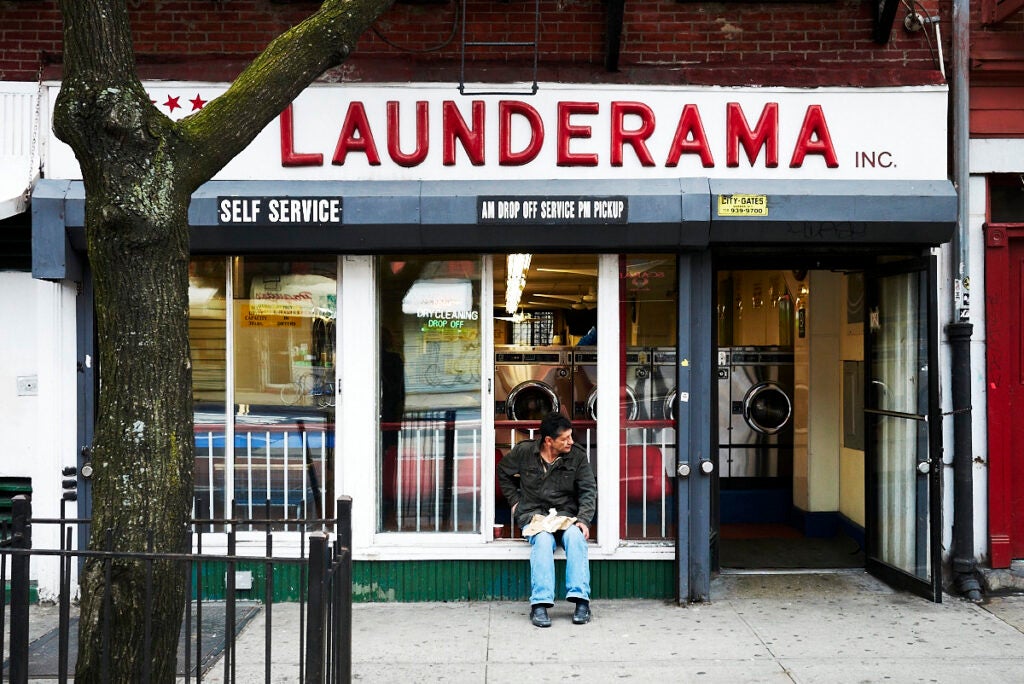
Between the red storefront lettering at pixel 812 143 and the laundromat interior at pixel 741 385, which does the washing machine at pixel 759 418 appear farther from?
the red storefront lettering at pixel 812 143

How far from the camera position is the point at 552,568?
22.1 ft

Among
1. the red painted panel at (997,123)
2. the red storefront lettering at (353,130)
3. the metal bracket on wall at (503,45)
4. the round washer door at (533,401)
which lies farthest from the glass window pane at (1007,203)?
the red storefront lettering at (353,130)

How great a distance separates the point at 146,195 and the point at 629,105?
4.08 metres

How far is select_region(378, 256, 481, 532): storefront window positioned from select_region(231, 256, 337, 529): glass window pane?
0.42 meters

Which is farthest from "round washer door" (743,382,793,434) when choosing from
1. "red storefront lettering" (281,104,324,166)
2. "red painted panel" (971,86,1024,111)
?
"red storefront lettering" (281,104,324,166)

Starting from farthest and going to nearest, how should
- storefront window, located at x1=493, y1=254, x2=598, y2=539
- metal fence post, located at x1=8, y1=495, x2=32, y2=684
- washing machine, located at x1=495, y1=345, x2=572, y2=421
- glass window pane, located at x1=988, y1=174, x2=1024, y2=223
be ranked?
washing machine, located at x1=495, y1=345, x2=572, y2=421 < storefront window, located at x1=493, y1=254, x2=598, y2=539 < glass window pane, located at x1=988, y1=174, x2=1024, y2=223 < metal fence post, located at x1=8, y1=495, x2=32, y2=684

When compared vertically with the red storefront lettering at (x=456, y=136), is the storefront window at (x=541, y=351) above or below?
below

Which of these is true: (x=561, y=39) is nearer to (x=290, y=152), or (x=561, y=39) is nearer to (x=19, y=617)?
(x=290, y=152)

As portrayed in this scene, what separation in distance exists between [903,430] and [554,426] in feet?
8.79

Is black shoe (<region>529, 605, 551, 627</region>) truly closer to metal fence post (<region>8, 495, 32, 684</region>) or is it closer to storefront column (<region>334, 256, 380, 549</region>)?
storefront column (<region>334, 256, 380, 549</region>)

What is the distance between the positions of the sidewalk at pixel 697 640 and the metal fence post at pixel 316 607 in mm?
2176

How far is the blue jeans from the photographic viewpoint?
6664 millimetres

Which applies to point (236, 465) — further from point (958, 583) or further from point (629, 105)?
point (958, 583)

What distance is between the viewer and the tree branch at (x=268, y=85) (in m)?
4.14
